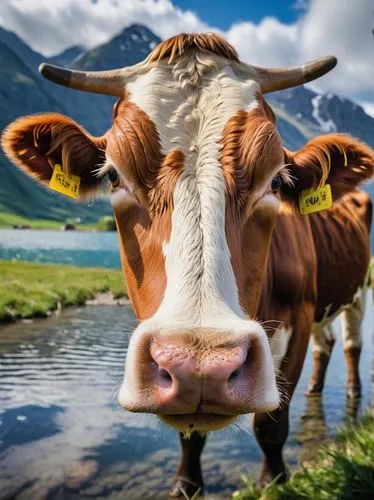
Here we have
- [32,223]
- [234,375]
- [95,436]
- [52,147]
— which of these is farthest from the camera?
[32,223]

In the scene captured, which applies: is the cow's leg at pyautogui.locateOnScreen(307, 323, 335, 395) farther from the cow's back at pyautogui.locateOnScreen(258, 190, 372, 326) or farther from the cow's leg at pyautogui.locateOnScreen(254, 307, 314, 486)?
the cow's leg at pyautogui.locateOnScreen(254, 307, 314, 486)

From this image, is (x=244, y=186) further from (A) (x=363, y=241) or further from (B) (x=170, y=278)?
(A) (x=363, y=241)

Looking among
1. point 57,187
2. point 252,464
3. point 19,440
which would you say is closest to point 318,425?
point 252,464

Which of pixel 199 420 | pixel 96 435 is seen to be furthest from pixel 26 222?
pixel 199 420

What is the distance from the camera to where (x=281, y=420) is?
14.8 feet

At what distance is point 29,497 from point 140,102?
11.5 ft

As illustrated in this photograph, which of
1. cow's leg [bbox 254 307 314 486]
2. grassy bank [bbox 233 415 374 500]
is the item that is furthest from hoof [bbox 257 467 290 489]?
grassy bank [bbox 233 415 374 500]

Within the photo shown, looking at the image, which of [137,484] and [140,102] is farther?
[137,484]

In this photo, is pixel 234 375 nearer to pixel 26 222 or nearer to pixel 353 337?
pixel 353 337

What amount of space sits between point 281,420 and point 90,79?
3157 mm

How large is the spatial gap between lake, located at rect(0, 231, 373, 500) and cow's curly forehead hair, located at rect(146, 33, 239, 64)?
207 centimetres

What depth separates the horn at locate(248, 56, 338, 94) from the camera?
11.6ft

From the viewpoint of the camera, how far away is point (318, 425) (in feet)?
21.9

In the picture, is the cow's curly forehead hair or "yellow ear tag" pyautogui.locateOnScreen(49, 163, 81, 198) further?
"yellow ear tag" pyautogui.locateOnScreen(49, 163, 81, 198)
